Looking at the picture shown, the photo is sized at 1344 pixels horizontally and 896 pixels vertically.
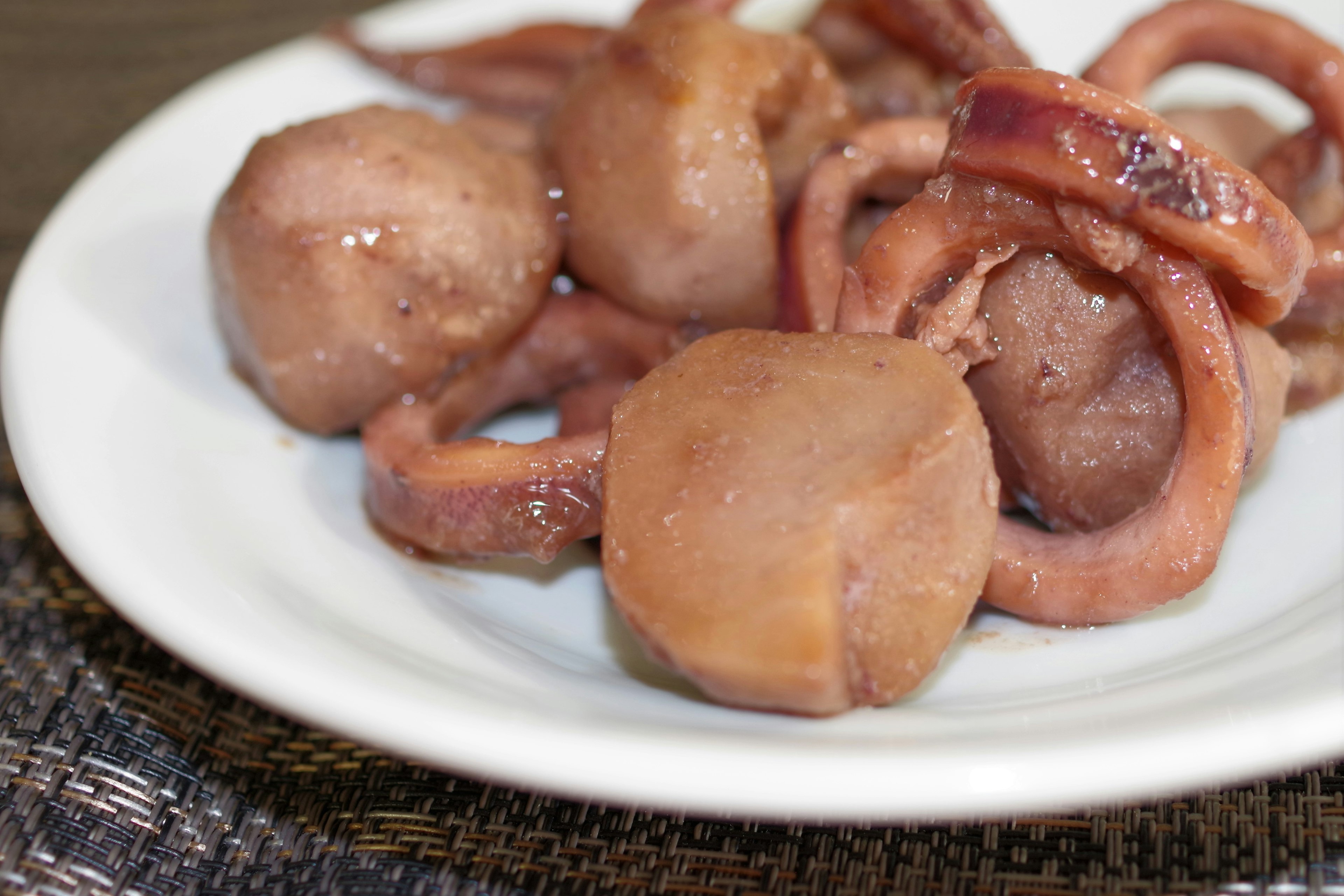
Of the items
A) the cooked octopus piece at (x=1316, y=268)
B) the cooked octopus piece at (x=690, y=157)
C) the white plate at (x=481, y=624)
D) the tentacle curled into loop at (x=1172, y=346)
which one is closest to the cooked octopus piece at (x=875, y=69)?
the cooked octopus piece at (x=690, y=157)

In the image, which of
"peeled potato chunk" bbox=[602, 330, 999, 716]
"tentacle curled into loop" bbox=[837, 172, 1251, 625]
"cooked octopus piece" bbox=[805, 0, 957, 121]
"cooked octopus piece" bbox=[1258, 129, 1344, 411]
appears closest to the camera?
"peeled potato chunk" bbox=[602, 330, 999, 716]

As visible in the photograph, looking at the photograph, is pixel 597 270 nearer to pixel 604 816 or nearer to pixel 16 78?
pixel 604 816

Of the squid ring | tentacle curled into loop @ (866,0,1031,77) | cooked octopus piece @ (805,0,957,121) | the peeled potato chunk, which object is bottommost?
the peeled potato chunk

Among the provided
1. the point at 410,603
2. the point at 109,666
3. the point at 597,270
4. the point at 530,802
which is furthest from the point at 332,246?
the point at 530,802

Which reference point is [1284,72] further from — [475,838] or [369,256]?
[475,838]

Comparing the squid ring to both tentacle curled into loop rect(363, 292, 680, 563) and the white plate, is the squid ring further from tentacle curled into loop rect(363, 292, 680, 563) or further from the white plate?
tentacle curled into loop rect(363, 292, 680, 563)

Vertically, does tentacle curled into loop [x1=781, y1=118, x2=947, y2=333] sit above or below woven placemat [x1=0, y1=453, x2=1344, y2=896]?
above

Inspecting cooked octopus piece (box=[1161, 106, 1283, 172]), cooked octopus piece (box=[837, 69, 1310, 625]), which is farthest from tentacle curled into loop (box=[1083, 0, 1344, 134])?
cooked octopus piece (box=[837, 69, 1310, 625])
